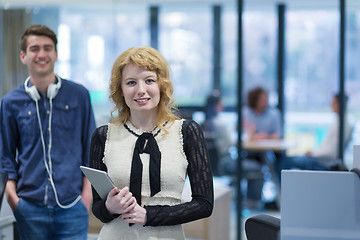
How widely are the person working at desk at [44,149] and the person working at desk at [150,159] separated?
72 centimetres

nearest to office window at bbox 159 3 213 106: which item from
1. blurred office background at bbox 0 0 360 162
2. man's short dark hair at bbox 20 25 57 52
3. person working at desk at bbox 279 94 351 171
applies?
blurred office background at bbox 0 0 360 162

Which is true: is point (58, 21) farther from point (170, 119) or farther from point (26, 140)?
point (170, 119)

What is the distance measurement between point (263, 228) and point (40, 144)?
1.22 meters

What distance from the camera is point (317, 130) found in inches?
279

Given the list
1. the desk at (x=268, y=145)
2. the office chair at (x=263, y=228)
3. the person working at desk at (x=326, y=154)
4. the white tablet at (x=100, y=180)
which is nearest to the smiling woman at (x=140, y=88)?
the white tablet at (x=100, y=180)

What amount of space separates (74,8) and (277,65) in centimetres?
281

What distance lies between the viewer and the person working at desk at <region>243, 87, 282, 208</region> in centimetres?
651

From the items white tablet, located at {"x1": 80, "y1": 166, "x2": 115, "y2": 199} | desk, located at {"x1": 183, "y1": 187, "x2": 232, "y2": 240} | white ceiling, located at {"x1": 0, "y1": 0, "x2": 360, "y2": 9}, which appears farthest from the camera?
white ceiling, located at {"x1": 0, "y1": 0, "x2": 360, "y2": 9}

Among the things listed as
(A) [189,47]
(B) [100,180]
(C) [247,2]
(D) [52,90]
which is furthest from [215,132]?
(B) [100,180]

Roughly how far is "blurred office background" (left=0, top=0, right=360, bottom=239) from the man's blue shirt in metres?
4.02

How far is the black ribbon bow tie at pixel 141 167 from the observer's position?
179cm

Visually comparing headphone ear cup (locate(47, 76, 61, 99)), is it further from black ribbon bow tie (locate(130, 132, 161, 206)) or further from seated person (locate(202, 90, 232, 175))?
seated person (locate(202, 90, 232, 175))

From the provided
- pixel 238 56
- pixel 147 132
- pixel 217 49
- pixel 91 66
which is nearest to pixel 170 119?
pixel 147 132

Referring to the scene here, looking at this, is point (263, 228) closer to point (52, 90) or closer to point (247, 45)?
point (52, 90)
